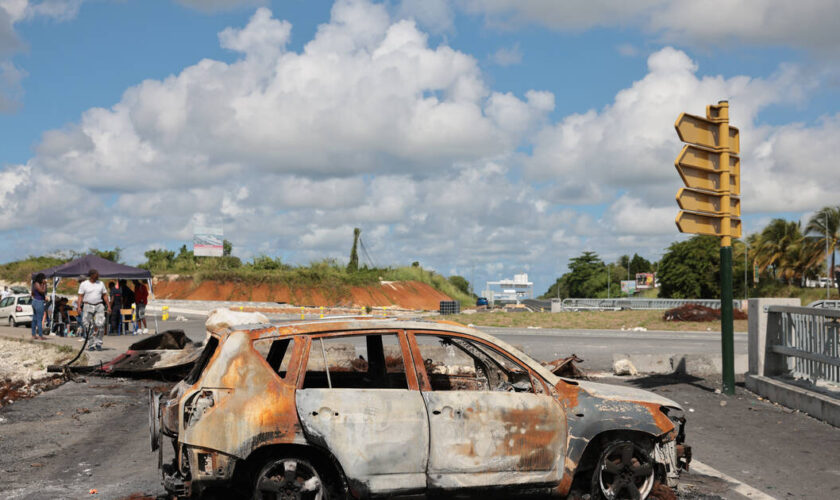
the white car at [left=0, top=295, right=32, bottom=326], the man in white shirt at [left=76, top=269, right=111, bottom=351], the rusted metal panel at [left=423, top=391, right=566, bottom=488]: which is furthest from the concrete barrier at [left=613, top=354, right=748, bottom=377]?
the white car at [left=0, top=295, right=32, bottom=326]

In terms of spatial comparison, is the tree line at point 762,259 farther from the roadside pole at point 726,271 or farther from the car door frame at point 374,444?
the car door frame at point 374,444

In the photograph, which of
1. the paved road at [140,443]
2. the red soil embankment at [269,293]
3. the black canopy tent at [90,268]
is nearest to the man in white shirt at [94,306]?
the paved road at [140,443]

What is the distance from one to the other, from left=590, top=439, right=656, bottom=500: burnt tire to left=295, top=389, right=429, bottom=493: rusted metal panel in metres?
1.35

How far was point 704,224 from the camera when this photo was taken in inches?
490

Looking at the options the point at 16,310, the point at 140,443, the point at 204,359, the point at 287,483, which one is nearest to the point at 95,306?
the point at 140,443

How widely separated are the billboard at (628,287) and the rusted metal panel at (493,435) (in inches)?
5531

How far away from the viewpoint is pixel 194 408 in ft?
16.9

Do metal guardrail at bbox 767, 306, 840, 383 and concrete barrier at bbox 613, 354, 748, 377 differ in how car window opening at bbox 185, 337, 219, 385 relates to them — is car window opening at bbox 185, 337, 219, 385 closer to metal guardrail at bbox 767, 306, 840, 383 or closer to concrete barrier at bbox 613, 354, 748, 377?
metal guardrail at bbox 767, 306, 840, 383

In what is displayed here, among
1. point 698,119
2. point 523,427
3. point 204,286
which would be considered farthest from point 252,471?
point 204,286

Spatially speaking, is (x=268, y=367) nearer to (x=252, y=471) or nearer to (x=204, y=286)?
(x=252, y=471)

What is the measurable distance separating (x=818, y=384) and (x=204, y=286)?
56.3 m

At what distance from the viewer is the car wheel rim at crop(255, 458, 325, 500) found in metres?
5.14

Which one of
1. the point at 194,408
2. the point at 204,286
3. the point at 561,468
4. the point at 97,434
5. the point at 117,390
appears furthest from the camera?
the point at 204,286

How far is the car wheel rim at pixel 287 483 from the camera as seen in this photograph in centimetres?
514
